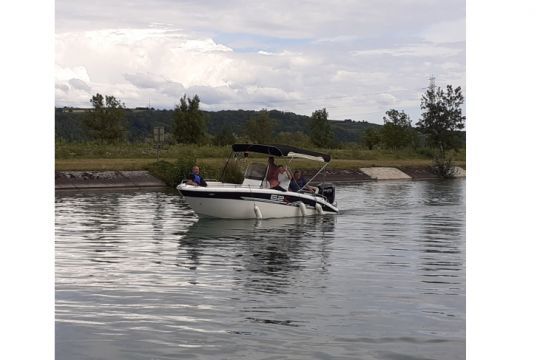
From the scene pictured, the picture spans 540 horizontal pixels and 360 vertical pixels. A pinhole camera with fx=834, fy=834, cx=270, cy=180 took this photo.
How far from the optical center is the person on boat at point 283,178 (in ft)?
110

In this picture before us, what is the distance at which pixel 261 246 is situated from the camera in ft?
83.7

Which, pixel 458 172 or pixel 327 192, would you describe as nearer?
pixel 327 192

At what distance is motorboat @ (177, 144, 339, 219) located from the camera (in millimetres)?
31688

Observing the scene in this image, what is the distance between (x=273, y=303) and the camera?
15773 mm

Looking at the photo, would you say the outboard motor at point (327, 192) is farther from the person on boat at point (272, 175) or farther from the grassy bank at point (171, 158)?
the grassy bank at point (171, 158)

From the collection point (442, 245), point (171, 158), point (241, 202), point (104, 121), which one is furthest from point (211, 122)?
point (442, 245)

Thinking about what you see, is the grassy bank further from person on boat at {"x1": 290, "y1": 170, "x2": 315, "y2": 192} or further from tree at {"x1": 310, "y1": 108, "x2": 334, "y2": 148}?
person on boat at {"x1": 290, "y1": 170, "x2": 315, "y2": 192}

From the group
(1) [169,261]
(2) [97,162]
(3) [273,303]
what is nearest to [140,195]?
(2) [97,162]

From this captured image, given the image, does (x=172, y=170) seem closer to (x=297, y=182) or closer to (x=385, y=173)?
(x=297, y=182)

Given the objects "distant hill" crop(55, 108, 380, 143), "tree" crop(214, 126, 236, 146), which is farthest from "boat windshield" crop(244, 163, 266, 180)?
"distant hill" crop(55, 108, 380, 143)

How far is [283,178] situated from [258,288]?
1630cm

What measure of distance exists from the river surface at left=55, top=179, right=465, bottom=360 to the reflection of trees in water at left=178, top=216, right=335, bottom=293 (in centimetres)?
4
